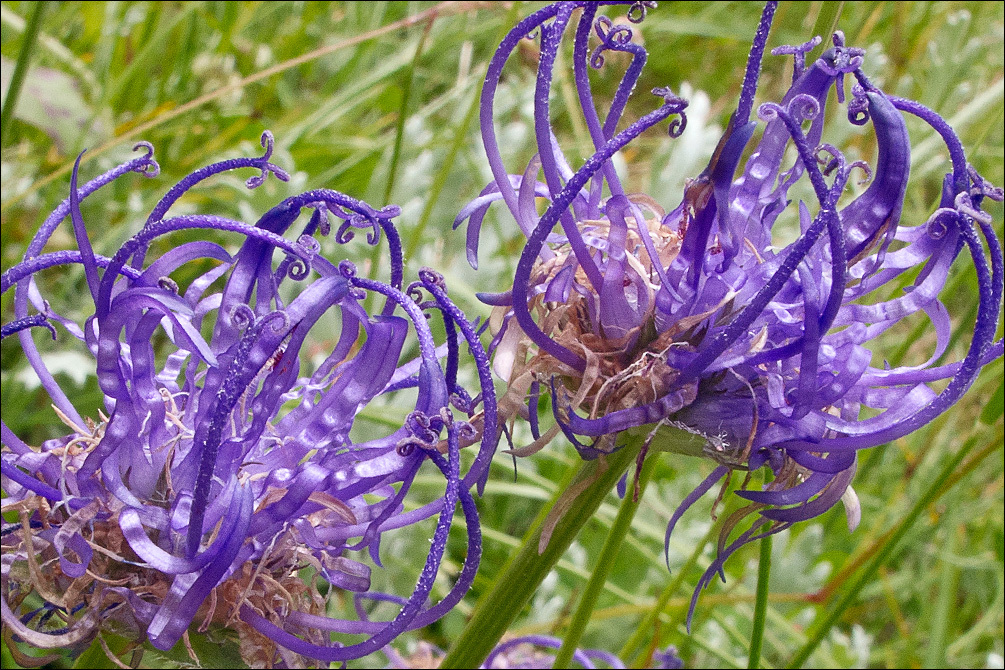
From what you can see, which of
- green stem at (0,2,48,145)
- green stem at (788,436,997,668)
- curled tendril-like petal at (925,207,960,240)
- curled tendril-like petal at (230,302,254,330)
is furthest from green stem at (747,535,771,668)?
green stem at (0,2,48,145)

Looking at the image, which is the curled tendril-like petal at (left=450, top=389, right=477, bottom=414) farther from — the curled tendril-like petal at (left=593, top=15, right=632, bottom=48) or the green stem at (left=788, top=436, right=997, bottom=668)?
the green stem at (left=788, top=436, right=997, bottom=668)

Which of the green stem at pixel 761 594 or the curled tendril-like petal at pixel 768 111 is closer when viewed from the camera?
the curled tendril-like petal at pixel 768 111

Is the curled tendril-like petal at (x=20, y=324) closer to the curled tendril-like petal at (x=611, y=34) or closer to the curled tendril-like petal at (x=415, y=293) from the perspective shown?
the curled tendril-like petal at (x=415, y=293)

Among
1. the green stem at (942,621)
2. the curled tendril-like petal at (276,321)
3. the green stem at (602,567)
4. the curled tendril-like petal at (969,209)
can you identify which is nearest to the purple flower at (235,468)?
the curled tendril-like petal at (276,321)

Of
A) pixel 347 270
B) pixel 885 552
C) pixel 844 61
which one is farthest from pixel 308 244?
pixel 885 552

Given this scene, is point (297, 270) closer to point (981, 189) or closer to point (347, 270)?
point (347, 270)

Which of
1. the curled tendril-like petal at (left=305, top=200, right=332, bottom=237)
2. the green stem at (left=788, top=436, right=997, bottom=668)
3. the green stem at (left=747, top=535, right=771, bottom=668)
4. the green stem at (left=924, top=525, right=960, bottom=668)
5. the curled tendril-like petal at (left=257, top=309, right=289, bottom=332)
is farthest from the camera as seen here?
the green stem at (left=924, top=525, right=960, bottom=668)
